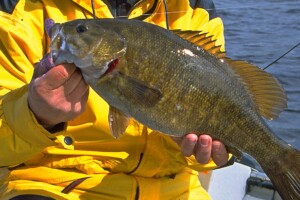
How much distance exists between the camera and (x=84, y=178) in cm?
276

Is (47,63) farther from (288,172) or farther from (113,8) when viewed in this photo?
(288,172)

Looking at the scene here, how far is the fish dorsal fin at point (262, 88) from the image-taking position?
7.93ft

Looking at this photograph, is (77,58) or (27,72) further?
(27,72)

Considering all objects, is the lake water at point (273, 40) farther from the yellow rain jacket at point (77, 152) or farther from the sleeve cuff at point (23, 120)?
→ the sleeve cuff at point (23, 120)

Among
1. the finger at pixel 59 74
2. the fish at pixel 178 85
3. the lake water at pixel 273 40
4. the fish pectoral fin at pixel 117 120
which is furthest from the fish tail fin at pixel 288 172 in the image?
the lake water at pixel 273 40

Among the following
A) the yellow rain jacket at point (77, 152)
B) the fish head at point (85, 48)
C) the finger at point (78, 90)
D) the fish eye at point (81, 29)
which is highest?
the fish eye at point (81, 29)

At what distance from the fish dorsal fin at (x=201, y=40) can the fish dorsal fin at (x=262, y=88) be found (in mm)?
55

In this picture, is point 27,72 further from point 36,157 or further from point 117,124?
point 117,124

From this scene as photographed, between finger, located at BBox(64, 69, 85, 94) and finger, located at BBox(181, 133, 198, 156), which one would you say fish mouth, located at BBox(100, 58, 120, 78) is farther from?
finger, located at BBox(181, 133, 198, 156)

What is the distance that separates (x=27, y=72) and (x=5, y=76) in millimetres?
107

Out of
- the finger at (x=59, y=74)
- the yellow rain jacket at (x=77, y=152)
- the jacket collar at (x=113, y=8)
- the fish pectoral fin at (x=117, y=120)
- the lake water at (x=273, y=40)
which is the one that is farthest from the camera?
the lake water at (x=273, y=40)

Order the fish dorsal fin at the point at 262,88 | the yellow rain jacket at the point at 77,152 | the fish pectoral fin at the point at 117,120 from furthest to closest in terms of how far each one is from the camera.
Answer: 1. the yellow rain jacket at the point at 77,152
2. the fish dorsal fin at the point at 262,88
3. the fish pectoral fin at the point at 117,120

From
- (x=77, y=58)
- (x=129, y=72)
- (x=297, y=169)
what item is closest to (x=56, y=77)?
(x=77, y=58)

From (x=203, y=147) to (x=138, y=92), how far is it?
43 cm
